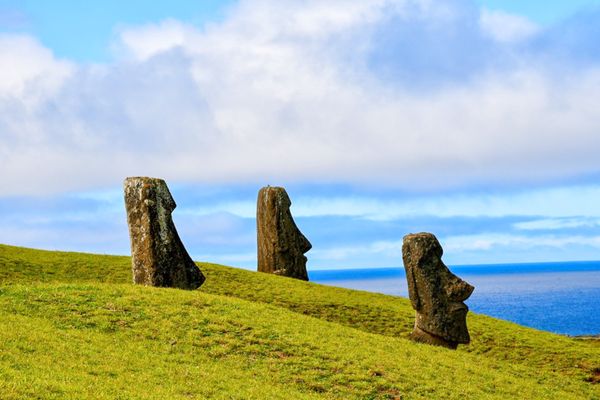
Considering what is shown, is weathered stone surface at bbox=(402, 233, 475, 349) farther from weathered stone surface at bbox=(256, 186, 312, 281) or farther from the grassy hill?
weathered stone surface at bbox=(256, 186, 312, 281)

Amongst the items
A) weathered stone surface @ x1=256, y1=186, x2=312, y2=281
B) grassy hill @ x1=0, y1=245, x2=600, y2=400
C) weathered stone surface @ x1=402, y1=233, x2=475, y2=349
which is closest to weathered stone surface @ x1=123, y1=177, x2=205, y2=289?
grassy hill @ x1=0, y1=245, x2=600, y2=400

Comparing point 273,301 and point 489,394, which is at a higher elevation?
point 273,301

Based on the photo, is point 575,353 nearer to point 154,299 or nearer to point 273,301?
point 273,301

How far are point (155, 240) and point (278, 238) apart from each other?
1921 cm

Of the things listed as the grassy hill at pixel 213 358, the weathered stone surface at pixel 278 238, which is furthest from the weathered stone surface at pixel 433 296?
the weathered stone surface at pixel 278 238

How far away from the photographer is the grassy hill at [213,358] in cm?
1934

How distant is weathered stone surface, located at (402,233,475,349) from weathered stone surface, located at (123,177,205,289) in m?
A: 9.65

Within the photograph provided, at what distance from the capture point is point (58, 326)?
24.8 meters

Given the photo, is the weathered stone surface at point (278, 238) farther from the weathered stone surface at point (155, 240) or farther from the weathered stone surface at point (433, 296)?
the weathered stone surface at point (433, 296)

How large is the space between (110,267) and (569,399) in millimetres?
27617

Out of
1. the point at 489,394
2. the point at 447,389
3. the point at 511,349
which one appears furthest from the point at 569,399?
the point at 511,349

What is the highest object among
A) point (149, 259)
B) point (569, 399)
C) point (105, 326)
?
point (149, 259)

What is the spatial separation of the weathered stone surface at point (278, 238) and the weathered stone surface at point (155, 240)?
17.7 meters

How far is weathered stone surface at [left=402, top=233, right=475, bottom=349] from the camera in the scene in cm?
3228
